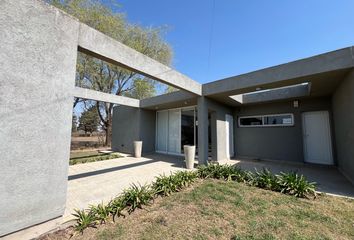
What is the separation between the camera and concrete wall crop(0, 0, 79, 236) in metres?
2.26

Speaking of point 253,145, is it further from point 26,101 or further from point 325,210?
point 26,101

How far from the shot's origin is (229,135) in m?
9.34

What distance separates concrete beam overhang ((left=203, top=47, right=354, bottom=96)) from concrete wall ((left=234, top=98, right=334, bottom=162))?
10.2 feet

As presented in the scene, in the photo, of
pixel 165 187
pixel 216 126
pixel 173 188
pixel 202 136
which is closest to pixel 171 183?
pixel 173 188

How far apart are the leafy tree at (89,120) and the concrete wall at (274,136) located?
60.4ft

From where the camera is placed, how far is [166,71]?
5156 millimetres

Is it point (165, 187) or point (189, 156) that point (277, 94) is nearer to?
point (189, 156)

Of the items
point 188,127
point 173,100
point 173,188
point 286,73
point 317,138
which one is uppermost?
point 286,73

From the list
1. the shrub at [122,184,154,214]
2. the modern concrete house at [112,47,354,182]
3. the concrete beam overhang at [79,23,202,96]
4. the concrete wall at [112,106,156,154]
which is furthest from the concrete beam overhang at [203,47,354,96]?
the concrete wall at [112,106,156,154]

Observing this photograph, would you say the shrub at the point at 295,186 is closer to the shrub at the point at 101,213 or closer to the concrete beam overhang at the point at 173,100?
the shrub at the point at 101,213

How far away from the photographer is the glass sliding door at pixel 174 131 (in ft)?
32.5

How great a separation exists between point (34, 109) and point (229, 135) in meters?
8.55

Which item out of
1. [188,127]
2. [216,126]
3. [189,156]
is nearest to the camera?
[189,156]

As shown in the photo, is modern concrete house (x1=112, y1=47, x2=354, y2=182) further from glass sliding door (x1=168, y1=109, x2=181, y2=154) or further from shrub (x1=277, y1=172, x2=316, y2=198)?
shrub (x1=277, y1=172, x2=316, y2=198)
